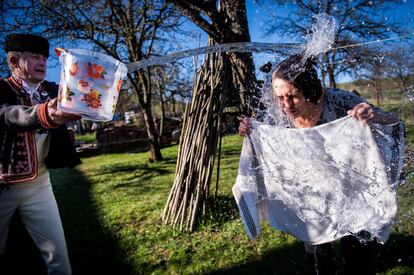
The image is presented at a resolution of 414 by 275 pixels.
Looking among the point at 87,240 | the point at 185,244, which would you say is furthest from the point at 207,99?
the point at 87,240

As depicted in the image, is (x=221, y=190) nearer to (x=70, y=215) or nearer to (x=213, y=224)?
(x=213, y=224)

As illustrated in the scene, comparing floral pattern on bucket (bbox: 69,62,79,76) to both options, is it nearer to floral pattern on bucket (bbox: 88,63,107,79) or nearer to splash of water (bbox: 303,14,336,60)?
floral pattern on bucket (bbox: 88,63,107,79)

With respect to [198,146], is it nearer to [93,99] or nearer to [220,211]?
[220,211]

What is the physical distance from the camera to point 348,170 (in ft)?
6.57

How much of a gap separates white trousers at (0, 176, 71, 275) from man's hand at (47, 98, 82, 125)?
1068 millimetres

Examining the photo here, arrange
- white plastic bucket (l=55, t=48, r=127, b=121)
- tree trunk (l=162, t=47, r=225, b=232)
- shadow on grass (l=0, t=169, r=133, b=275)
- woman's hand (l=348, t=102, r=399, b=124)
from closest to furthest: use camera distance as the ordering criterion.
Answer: white plastic bucket (l=55, t=48, r=127, b=121) < woman's hand (l=348, t=102, r=399, b=124) < shadow on grass (l=0, t=169, r=133, b=275) < tree trunk (l=162, t=47, r=225, b=232)

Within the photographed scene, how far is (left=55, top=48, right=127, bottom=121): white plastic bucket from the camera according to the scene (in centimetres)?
131

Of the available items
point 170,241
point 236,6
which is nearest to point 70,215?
point 170,241

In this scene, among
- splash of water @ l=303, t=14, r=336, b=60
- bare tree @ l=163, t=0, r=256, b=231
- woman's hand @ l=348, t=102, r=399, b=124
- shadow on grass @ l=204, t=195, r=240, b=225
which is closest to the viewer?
woman's hand @ l=348, t=102, r=399, b=124

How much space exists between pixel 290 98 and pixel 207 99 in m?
2.01

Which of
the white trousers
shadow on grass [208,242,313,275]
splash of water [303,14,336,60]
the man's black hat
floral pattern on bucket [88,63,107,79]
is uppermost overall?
the man's black hat

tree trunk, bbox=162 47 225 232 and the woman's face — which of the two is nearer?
the woman's face

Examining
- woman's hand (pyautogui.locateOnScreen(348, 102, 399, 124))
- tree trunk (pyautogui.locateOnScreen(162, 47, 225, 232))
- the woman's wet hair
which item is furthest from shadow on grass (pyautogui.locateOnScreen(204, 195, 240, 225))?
woman's hand (pyautogui.locateOnScreen(348, 102, 399, 124))

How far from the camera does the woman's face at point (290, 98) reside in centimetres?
201
